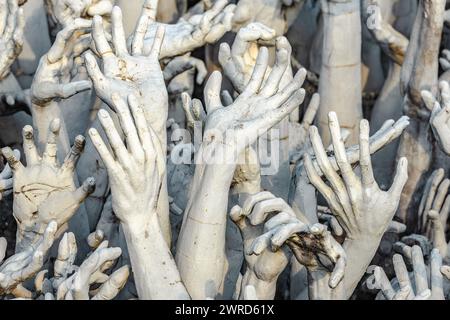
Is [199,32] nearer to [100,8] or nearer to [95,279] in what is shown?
[100,8]

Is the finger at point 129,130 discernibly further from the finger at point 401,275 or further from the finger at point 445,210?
the finger at point 445,210

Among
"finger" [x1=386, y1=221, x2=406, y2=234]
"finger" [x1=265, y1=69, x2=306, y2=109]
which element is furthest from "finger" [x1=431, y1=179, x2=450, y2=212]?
"finger" [x1=265, y1=69, x2=306, y2=109]

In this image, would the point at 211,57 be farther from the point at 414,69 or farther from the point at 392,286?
the point at 392,286

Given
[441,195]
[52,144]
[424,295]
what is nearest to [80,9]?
[52,144]

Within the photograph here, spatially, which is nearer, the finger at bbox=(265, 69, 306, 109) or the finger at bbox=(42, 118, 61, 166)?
the finger at bbox=(265, 69, 306, 109)

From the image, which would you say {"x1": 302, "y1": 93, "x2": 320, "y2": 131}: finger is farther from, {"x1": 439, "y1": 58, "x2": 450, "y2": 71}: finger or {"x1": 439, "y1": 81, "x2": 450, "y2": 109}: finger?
{"x1": 439, "y1": 81, "x2": 450, "y2": 109}: finger

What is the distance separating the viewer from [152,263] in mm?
3375

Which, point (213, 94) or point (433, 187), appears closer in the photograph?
point (213, 94)

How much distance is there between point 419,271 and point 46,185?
3.40 ft

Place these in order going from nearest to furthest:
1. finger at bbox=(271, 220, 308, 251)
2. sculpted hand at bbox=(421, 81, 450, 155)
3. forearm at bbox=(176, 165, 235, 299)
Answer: finger at bbox=(271, 220, 308, 251) < forearm at bbox=(176, 165, 235, 299) < sculpted hand at bbox=(421, 81, 450, 155)

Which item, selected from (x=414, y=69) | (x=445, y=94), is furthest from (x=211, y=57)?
(x=445, y=94)

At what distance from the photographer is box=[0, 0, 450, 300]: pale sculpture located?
11.0 feet

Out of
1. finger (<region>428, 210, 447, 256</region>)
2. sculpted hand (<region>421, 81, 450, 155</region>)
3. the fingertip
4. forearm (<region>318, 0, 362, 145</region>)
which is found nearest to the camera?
the fingertip

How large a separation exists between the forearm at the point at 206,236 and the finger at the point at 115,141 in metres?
0.24
